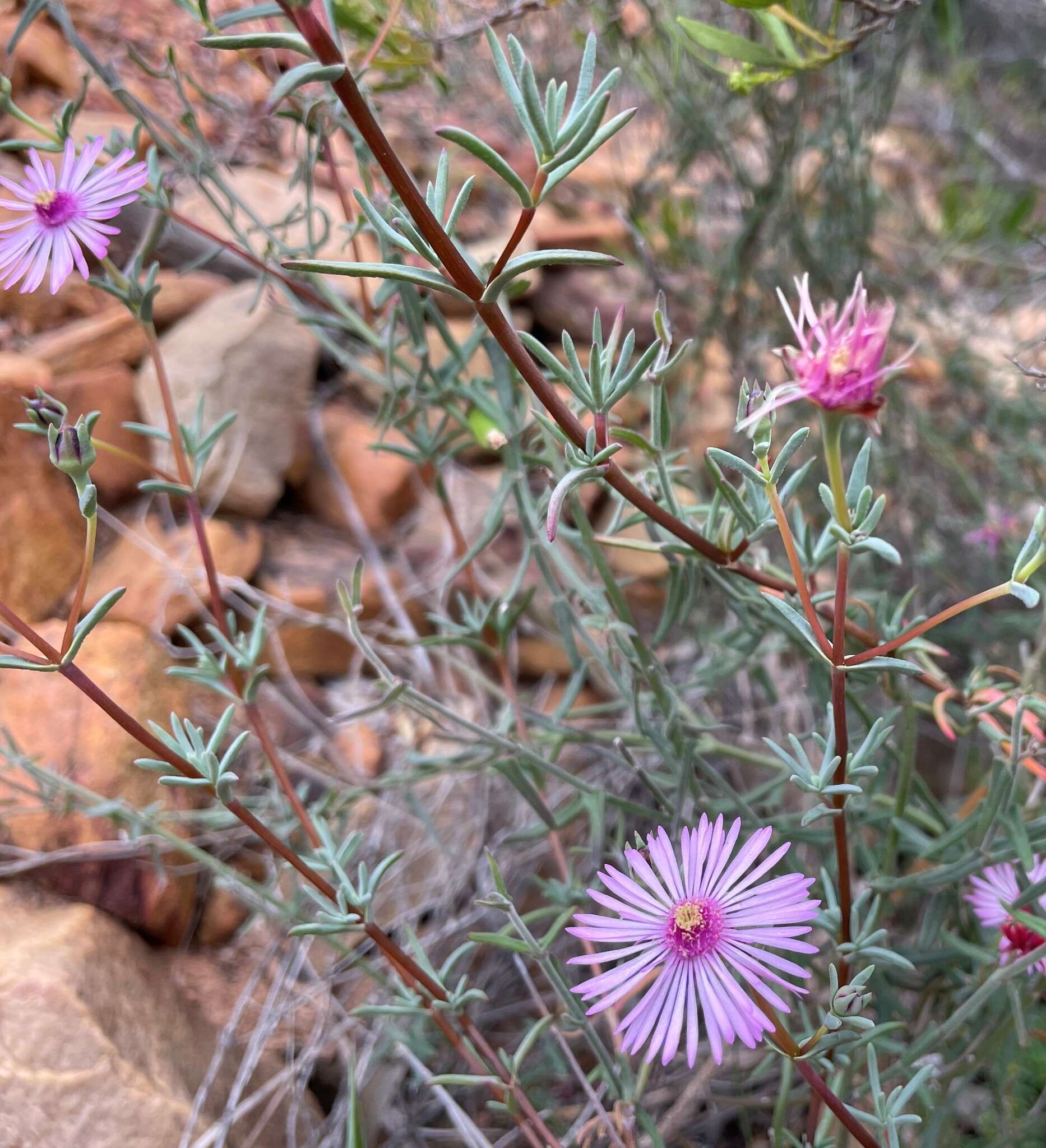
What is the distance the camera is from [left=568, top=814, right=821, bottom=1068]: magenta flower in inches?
19.4

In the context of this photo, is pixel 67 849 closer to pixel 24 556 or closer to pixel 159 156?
pixel 24 556

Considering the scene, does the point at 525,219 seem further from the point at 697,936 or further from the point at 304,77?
the point at 697,936

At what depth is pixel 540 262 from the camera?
47 cm

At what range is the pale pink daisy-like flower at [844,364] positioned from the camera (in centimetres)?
44

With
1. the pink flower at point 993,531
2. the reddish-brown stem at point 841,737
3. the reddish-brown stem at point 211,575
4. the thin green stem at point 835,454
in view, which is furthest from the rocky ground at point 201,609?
the thin green stem at point 835,454

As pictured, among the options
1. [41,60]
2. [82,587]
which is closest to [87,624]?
[82,587]

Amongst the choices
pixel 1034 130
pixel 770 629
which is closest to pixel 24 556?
pixel 770 629

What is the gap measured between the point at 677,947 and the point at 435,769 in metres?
0.46

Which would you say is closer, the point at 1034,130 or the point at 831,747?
the point at 831,747

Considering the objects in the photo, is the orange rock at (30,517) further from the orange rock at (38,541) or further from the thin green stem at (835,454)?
the thin green stem at (835,454)

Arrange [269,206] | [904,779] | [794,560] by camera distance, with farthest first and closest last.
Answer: [269,206] < [904,779] < [794,560]

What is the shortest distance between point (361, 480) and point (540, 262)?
1.08 meters

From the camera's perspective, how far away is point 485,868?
111 centimetres

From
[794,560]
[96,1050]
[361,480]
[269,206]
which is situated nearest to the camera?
[794,560]
